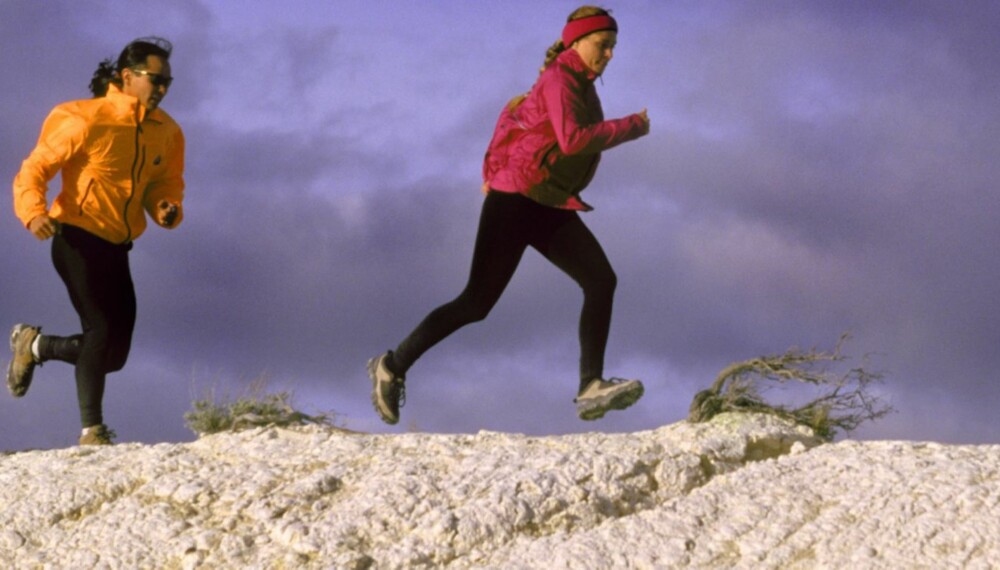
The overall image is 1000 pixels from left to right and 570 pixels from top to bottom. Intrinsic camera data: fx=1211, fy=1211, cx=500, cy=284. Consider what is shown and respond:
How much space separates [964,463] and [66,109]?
5407 mm

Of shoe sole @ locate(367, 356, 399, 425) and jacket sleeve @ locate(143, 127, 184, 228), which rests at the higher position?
jacket sleeve @ locate(143, 127, 184, 228)

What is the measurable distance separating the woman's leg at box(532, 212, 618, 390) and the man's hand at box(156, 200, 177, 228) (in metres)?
2.43

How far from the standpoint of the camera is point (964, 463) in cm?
491

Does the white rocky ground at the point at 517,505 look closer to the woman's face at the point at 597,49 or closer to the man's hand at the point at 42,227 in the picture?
the man's hand at the point at 42,227

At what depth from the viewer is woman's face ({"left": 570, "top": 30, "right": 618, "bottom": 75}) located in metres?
6.61

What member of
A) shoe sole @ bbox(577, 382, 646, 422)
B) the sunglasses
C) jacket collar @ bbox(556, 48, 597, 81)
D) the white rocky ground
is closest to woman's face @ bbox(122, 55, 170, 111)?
the sunglasses

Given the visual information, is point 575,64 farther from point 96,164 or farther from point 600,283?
point 96,164

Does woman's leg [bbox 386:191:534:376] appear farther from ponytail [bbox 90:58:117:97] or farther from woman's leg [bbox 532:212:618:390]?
ponytail [bbox 90:58:117:97]

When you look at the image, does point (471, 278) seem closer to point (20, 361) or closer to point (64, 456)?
point (64, 456)

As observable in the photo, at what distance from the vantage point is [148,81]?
7328 millimetres

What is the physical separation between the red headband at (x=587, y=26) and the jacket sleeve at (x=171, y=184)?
2.66m

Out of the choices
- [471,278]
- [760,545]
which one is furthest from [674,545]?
[471,278]

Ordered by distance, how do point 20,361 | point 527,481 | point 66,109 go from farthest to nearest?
point 20,361 → point 66,109 → point 527,481

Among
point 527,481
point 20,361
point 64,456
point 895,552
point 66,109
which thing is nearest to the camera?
point 895,552
